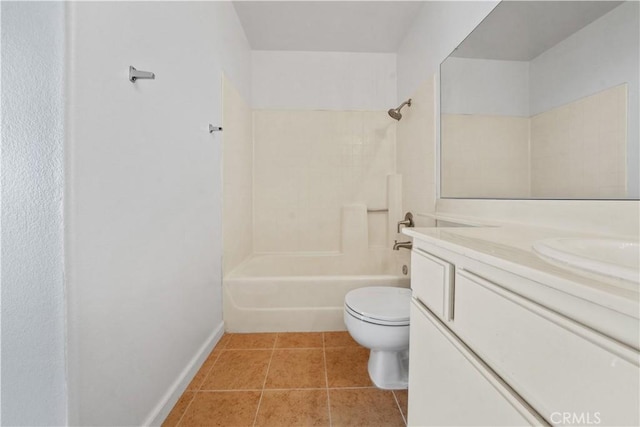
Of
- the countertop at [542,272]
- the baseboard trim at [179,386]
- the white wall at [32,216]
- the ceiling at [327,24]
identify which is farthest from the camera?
the ceiling at [327,24]

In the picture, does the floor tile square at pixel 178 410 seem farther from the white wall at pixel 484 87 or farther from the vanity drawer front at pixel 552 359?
the white wall at pixel 484 87

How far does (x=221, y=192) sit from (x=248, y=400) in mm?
1128

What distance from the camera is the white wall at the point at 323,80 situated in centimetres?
217

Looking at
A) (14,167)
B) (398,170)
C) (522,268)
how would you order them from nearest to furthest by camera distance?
(522,268)
(14,167)
(398,170)

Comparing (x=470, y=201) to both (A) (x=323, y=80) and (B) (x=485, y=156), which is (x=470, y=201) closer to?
(B) (x=485, y=156)

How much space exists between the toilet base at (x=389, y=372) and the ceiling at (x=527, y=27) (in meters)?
1.44

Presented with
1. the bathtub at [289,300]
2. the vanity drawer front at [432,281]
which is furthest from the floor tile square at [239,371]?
the vanity drawer front at [432,281]

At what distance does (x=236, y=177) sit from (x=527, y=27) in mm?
1781

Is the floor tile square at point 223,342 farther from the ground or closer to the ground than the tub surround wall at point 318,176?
closer to the ground

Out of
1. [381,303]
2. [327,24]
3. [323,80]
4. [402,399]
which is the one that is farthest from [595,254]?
[323,80]

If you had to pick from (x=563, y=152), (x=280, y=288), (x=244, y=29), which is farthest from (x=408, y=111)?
(x=280, y=288)

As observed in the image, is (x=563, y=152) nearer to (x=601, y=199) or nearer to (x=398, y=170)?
(x=601, y=199)

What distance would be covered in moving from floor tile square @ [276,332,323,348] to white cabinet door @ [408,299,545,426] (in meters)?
0.79

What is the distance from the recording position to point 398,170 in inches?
85.0
